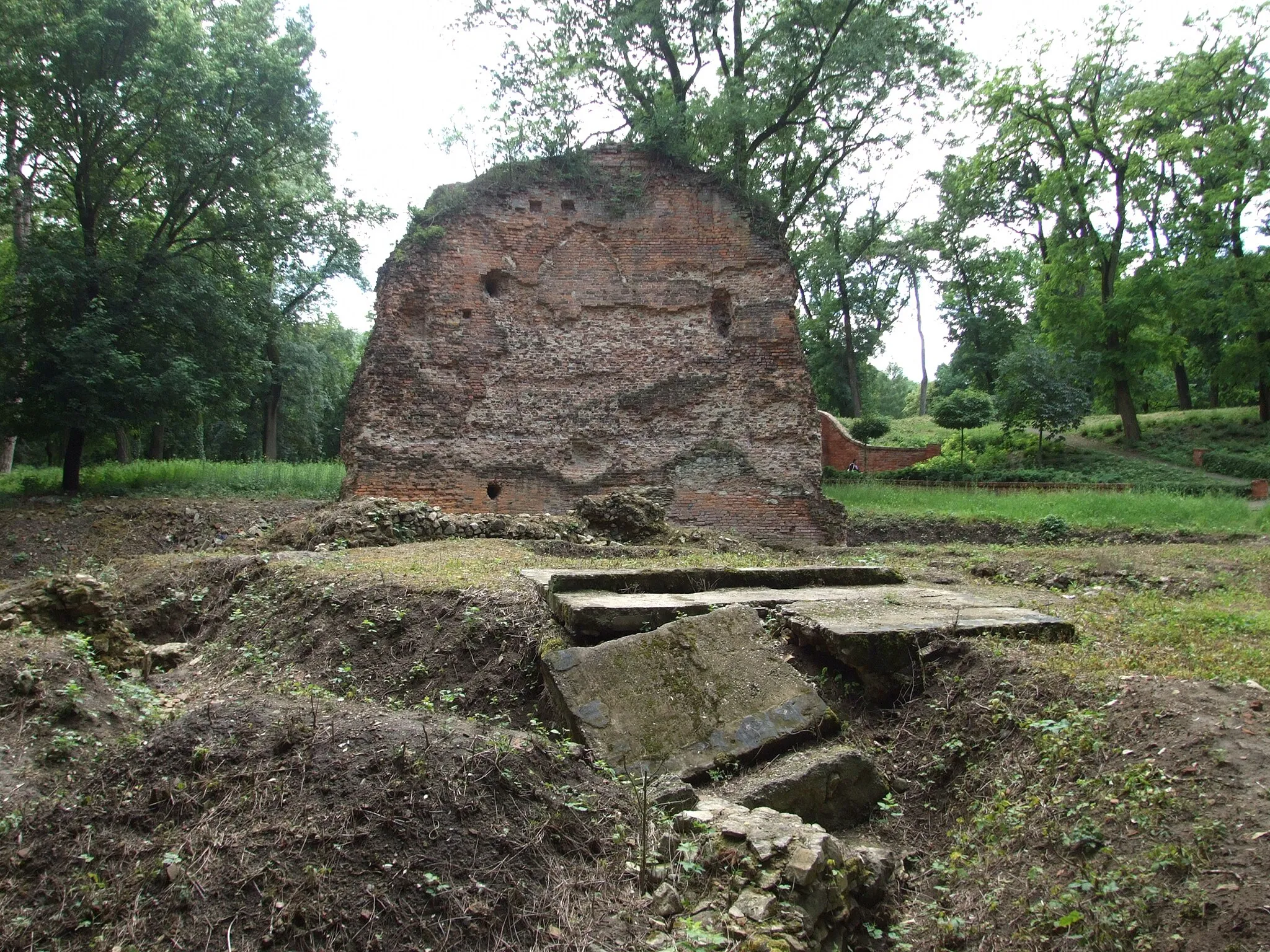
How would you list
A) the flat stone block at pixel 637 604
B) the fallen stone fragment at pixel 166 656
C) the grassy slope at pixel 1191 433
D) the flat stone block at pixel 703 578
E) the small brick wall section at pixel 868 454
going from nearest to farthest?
the flat stone block at pixel 637 604
the flat stone block at pixel 703 578
the fallen stone fragment at pixel 166 656
the grassy slope at pixel 1191 433
the small brick wall section at pixel 868 454

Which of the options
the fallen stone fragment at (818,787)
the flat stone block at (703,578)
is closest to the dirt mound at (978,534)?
the flat stone block at (703,578)

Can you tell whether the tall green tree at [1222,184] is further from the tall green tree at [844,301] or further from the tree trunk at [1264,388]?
the tall green tree at [844,301]

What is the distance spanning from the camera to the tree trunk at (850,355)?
3203 centimetres

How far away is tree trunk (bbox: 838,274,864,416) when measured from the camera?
32031 mm

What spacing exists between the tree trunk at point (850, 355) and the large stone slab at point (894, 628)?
27764mm

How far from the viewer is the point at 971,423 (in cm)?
2498

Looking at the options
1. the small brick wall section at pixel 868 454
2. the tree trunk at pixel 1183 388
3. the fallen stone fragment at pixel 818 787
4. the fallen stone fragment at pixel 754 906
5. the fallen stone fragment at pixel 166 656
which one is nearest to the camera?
the fallen stone fragment at pixel 754 906

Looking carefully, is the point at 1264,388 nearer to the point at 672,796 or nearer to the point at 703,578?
the point at 703,578

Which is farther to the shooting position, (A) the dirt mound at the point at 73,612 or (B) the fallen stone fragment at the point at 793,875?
(A) the dirt mound at the point at 73,612

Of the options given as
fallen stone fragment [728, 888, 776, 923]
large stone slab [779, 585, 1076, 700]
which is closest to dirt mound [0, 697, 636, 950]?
fallen stone fragment [728, 888, 776, 923]

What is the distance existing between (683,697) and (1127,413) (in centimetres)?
2534

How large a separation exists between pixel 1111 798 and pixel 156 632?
6.97 meters

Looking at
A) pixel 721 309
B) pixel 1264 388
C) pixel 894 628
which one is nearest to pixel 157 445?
pixel 721 309

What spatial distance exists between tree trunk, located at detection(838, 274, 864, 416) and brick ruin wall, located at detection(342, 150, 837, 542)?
1832 centimetres
